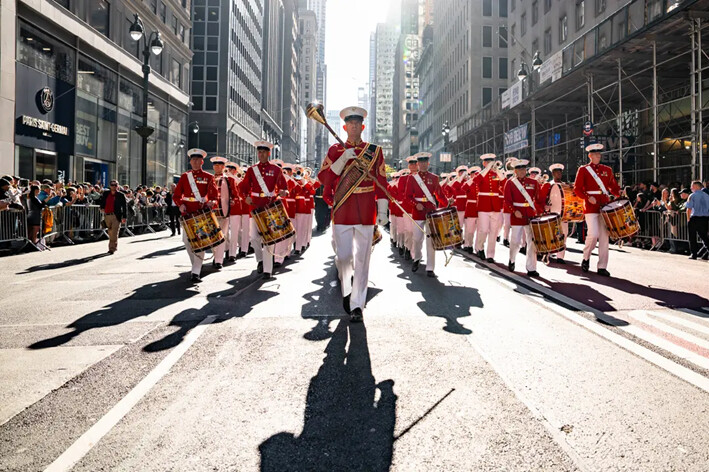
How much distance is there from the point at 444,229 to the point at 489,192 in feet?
12.8

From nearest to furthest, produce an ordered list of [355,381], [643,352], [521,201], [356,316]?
[355,381] < [643,352] < [356,316] < [521,201]

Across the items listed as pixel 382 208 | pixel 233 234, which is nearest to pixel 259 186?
pixel 233 234

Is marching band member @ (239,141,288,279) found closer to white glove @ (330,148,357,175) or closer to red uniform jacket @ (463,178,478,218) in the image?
white glove @ (330,148,357,175)

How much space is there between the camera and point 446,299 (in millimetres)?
7641

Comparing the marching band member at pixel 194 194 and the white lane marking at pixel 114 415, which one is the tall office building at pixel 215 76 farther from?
the white lane marking at pixel 114 415

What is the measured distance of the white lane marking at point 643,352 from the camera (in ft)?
13.4

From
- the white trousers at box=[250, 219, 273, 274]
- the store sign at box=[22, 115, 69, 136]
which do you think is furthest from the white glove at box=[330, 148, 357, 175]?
the store sign at box=[22, 115, 69, 136]

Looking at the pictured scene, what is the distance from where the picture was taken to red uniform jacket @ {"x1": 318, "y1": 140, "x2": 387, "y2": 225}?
6508 mm

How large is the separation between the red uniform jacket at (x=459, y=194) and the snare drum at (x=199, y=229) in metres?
8.26

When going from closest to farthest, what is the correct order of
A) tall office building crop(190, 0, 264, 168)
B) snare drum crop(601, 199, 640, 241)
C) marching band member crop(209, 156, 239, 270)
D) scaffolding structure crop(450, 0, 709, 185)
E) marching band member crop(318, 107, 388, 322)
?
marching band member crop(318, 107, 388, 322) < snare drum crop(601, 199, 640, 241) < marching band member crop(209, 156, 239, 270) < scaffolding structure crop(450, 0, 709, 185) < tall office building crop(190, 0, 264, 168)

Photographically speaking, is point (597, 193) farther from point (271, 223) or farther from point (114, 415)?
point (114, 415)

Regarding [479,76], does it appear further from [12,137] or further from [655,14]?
[12,137]

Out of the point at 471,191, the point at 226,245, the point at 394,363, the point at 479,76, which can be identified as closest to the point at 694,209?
the point at 471,191

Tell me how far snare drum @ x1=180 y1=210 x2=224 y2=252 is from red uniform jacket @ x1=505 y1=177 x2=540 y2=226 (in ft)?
18.3
